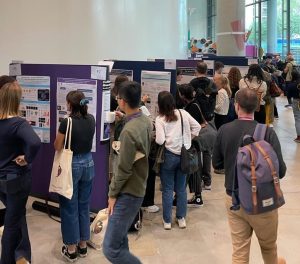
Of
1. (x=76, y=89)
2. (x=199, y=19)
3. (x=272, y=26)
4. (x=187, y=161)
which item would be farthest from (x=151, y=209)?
(x=199, y=19)

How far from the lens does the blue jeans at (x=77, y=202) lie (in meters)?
3.21

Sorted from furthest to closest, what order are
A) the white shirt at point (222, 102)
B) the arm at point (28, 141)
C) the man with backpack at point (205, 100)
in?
the white shirt at point (222, 102)
the man with backpack at point (205, 100)
the arm at point (28, 141)

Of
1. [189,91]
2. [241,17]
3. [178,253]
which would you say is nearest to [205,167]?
[189,91]

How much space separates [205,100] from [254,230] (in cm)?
244

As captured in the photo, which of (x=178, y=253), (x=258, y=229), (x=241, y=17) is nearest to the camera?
(x=258, y=229)

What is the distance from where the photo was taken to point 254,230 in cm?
251

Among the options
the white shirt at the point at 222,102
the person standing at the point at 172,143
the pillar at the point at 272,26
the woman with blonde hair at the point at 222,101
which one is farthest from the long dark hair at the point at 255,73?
the pillar at the point at 272,26

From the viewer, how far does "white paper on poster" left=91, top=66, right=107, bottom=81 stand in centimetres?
370

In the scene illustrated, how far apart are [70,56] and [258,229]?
330 cm

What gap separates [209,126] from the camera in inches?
186

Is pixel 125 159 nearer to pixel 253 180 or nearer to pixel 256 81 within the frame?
pixel 253 180

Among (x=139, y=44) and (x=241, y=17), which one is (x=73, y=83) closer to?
(x=139, y=44)

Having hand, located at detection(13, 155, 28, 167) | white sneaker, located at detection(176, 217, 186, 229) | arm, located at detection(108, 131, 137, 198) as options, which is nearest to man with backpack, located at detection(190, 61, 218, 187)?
white sneaker, located at detection(176, 217, 186, 229)

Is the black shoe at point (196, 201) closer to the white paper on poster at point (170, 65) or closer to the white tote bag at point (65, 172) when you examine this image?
the white paper on poster at point (170, 65)
